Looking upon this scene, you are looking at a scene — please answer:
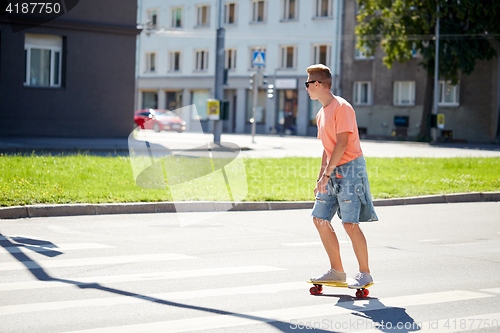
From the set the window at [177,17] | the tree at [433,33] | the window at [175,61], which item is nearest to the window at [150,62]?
the window at [175,61]

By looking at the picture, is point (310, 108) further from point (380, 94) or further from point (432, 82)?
point (432, 82)

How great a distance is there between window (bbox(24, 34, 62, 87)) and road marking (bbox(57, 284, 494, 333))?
73.1ft

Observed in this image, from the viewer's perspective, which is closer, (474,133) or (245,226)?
(245,226)

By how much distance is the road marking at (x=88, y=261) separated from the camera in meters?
6.70

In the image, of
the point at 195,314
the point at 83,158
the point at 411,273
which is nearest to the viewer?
the point at 195,314

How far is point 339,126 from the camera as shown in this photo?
5633mm

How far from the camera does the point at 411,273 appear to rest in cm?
675

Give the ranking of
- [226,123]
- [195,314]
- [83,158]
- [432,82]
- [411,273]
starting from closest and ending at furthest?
[195,314] → [411,273] → [83,158] → [432,82] → [226,123]

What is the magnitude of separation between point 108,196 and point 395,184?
6.59 meters

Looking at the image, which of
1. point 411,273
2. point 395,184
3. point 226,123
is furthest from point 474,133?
point 411,273

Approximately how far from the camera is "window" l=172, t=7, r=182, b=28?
56188 millimetres

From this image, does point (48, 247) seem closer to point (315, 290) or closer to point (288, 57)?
point (315, 290)

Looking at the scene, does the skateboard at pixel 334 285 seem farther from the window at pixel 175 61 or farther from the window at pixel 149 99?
the window at pixel 149 99

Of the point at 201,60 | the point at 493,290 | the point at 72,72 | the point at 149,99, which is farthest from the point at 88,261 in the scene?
the point at 149,99
